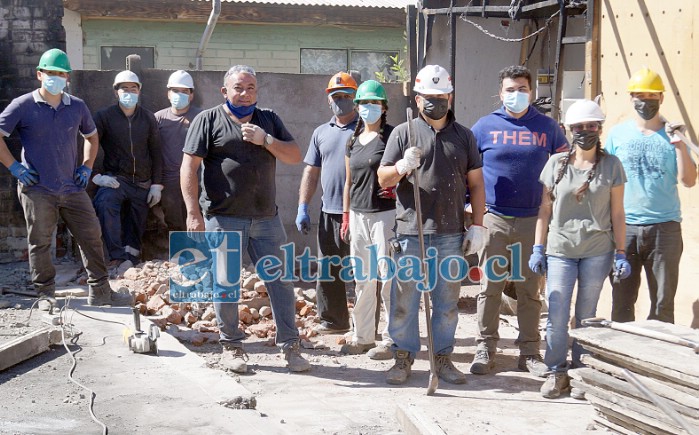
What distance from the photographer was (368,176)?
7.61 m

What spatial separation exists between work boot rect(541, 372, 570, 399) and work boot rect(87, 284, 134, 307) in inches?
164

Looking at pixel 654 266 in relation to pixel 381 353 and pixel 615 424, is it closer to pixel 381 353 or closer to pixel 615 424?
pixel 615 424

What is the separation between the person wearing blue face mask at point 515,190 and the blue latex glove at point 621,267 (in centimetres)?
80

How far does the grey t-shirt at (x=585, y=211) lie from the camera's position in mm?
6367

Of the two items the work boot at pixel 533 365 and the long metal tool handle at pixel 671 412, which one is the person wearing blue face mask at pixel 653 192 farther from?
the long metal tool handle at pixel 671 412

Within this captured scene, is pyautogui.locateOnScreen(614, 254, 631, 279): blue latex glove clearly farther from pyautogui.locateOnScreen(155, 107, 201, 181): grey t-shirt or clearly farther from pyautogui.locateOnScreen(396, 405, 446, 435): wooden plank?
pyautogui.locateOnScreen(155, 107, 201, 181): grey t-shirt

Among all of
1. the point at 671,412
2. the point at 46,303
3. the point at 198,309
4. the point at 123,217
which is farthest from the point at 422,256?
the point at 123,217

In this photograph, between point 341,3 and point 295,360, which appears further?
point 341,3

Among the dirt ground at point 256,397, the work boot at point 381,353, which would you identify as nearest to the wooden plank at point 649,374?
the dirt ground at point 256,397

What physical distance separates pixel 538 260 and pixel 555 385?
0.88 m

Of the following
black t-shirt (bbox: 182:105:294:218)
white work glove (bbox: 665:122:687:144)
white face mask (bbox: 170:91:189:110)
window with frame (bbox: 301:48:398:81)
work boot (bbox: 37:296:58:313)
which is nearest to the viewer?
white work glove (bbox: 665:122:687:144)

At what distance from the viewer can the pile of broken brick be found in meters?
8.53

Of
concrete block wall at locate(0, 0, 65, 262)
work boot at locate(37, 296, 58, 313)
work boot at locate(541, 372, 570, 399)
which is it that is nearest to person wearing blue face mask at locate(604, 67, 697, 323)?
work boot at locate(541, 372, 570, 399)

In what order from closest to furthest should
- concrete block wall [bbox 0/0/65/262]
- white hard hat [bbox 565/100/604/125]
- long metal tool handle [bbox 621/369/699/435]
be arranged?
long metal tool handle [bbox 621/369/699/435] < white hard hat [bbox 565/100/604/125] < concrete block wall [bbox 0/0/65/262]
